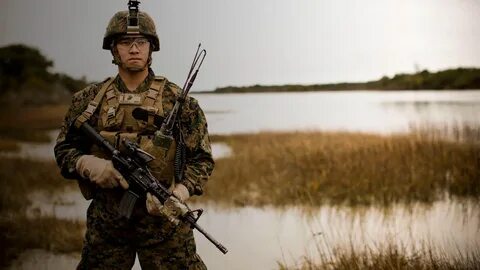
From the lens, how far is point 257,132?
112 inches

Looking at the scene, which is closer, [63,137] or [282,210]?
[63,137]

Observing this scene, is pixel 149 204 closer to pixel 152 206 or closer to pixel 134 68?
pixel 152 206

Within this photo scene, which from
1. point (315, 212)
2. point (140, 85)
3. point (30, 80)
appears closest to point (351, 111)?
point (315, 212)

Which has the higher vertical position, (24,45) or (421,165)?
(24,45)

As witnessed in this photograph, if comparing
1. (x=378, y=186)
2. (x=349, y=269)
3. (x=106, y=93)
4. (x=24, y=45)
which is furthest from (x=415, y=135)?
(x=24, y=45)

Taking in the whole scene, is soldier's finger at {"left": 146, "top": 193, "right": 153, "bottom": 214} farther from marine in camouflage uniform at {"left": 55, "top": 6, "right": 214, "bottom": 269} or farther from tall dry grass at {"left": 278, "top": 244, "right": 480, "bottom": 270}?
tall dry grass at {"left": 278, "top": 244, "right": 480, "bottom": 270}

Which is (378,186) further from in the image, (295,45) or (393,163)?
(295,45)

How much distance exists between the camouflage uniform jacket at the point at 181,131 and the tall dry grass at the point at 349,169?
984 mm

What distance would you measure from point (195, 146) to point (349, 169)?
122 cm

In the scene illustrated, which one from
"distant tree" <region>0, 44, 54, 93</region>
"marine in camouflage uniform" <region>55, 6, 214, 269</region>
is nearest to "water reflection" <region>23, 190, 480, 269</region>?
"distant tree" <region>0, 44, 54, 93</region>

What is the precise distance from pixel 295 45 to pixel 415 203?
1.01 meters

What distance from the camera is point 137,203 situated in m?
1.76

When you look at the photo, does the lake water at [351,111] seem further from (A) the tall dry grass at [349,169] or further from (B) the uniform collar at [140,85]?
(B) the uniform collar at [140,85]

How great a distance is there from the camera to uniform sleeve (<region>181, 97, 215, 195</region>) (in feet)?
5.94
